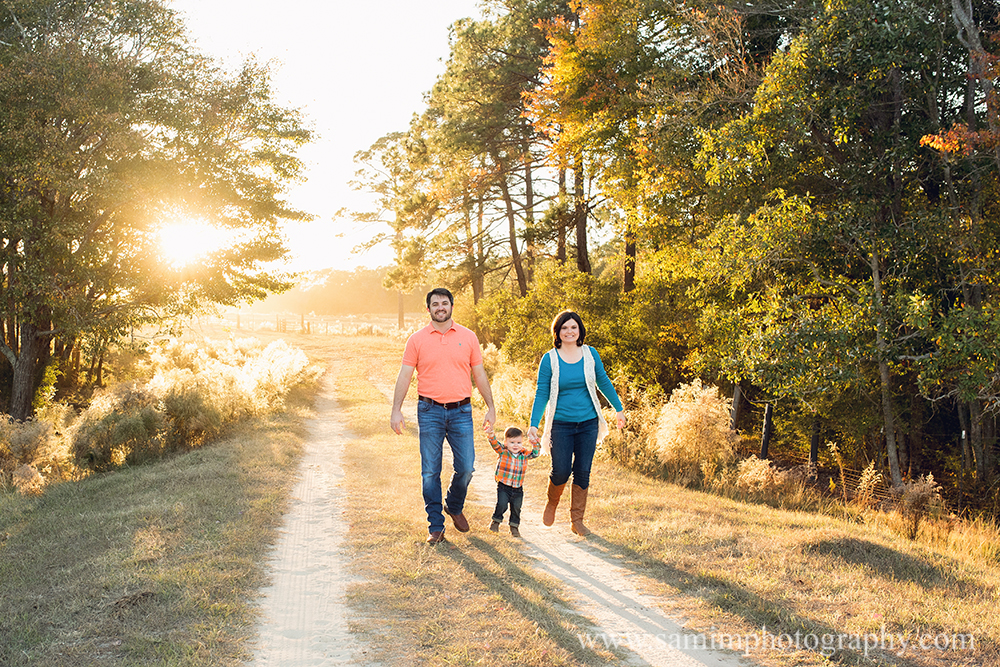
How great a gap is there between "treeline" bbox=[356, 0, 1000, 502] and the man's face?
5.63 meters

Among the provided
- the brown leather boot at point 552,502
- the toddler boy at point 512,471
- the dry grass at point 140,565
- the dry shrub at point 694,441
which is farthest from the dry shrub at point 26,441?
the dry shrub at point 694,441

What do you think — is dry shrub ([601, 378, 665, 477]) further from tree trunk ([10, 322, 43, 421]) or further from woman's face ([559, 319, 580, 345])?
tree trunk ([10, 322, 43, 421])

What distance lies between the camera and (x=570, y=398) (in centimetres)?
561

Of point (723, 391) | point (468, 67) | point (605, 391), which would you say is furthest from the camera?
point (468, 67)

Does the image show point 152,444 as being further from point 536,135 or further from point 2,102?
point 536,135

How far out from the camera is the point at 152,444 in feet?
36.0

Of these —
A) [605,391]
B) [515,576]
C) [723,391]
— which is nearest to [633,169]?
[723,391]

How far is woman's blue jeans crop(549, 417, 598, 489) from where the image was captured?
18.7ft

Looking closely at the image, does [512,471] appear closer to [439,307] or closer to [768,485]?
[439,307]

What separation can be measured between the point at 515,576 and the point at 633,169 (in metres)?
10.3

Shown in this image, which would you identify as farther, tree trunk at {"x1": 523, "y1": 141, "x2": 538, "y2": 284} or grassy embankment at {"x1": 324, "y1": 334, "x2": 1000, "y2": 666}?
tree trunk at {"x1": 523, "y1": 141, "x2": 538, "y2": 284}

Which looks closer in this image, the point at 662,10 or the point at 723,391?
the point at 662,10

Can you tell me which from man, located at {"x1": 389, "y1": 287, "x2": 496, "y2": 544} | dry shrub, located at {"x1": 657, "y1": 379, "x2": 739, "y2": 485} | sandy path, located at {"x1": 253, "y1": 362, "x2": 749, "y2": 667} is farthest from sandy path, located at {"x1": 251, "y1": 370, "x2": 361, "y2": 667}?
dry shrub, located at {"x1": 657, "y1": 379, "x2": 739, "y2": 485}

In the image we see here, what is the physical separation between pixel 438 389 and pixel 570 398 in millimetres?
1182
